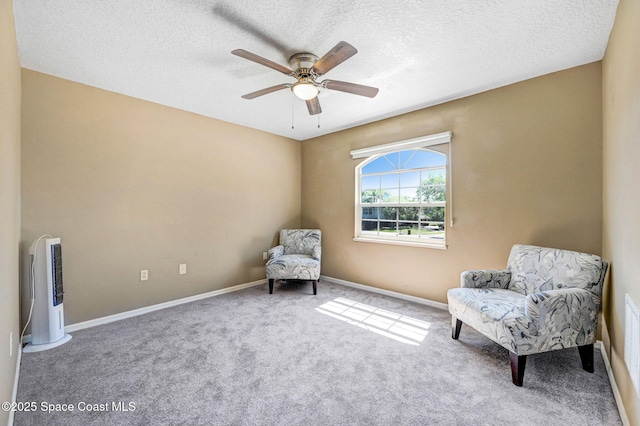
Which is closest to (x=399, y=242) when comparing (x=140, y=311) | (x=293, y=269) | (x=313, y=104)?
(x=293, y=269)

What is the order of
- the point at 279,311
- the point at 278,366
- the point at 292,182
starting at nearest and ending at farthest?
the point at 278,366 < the point at 279,311 < the point at 292,182

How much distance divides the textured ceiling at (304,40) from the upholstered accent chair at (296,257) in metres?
2.22

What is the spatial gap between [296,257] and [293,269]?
1.11ft

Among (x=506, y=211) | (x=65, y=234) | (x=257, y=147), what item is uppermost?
(x=257, y=147)

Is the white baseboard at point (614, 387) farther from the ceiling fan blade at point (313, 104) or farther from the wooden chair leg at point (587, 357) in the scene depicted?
the ceiling fan blade at point (313, 104)

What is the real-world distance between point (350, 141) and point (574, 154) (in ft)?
8.69

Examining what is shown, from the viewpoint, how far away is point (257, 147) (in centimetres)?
427

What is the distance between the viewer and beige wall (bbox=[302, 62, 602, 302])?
2354 mm

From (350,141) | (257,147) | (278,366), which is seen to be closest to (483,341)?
(278,366)

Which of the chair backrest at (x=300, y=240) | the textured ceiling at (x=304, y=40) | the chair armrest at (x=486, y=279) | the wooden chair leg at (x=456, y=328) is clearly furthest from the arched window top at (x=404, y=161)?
the wooden chair leg at (x=456, y=328)

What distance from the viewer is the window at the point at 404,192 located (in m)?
3.33

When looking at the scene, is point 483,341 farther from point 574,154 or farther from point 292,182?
point 292,182

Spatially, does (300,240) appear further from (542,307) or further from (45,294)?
(542,307)

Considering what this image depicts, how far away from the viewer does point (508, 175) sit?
2744mm
